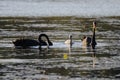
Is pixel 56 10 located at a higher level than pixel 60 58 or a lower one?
lower

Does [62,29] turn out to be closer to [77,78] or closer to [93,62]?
[93,62]

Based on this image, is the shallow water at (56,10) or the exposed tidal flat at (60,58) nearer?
the exposed tidal flat at (60,58)

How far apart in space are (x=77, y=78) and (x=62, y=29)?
15526mm

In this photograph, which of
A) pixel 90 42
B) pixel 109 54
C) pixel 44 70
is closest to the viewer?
pixel 44 70

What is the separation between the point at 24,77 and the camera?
54.6 feet

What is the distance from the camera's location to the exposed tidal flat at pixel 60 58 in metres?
Answer: 17.2

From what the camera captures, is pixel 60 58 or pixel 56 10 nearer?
pixel 60 58

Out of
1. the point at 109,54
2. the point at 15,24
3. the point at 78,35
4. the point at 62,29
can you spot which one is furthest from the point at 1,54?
the point at 15,24

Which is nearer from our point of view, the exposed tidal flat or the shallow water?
the exposed tidal flat

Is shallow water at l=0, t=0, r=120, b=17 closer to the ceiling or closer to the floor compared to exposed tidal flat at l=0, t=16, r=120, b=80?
closer to the floor

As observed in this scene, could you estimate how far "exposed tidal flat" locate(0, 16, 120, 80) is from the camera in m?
17.2

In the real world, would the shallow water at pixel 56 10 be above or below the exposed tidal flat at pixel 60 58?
below

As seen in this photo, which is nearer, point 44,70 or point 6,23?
point 44,70

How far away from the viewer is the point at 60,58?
816 inches
